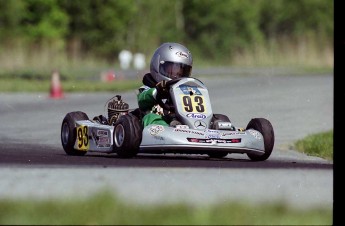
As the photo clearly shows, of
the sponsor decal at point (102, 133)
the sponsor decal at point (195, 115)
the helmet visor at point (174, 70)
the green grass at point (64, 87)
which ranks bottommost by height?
the sponsor decal at point (102, 133)

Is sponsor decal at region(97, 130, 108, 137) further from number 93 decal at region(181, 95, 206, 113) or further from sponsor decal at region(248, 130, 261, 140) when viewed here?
sponsor decal at region(248, 130, 261, 140)

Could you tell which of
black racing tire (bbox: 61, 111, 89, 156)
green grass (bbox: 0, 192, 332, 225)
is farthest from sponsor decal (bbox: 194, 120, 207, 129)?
green grass (bbox: 0, 192, 332, 225)

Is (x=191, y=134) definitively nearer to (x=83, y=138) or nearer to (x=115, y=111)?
(x=115, y=111)

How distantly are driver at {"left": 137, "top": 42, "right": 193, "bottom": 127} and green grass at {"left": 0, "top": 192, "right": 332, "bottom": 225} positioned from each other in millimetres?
4273

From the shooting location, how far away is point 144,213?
327 inches

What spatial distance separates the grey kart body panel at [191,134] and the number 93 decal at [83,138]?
Result: 174mm

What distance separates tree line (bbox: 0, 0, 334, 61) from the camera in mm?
57781

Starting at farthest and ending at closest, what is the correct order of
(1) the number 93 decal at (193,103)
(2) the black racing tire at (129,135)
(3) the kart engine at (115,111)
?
(3) the kart engine at (115,111) < (1) the number 93 decal at (193,103) < (2) the black racing tire at (129,135)

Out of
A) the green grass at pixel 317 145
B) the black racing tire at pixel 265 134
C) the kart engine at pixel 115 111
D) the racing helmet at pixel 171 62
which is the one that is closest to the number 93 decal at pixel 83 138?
the kart engine at pixel 115 111

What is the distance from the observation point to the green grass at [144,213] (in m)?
Answer: 8.05

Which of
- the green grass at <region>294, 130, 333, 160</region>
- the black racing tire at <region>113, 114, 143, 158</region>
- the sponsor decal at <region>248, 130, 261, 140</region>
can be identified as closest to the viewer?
the black racing tire at <region>113, 114, 143, 158</region>

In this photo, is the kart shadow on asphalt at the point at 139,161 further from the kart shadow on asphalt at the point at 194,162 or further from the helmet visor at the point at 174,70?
the helmet visor at the point at 174,70

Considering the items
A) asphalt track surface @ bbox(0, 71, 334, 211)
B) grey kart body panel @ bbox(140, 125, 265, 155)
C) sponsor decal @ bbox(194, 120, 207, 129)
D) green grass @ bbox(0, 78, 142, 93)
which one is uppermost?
green grass @ bbox(0, 78, 142, 93)
